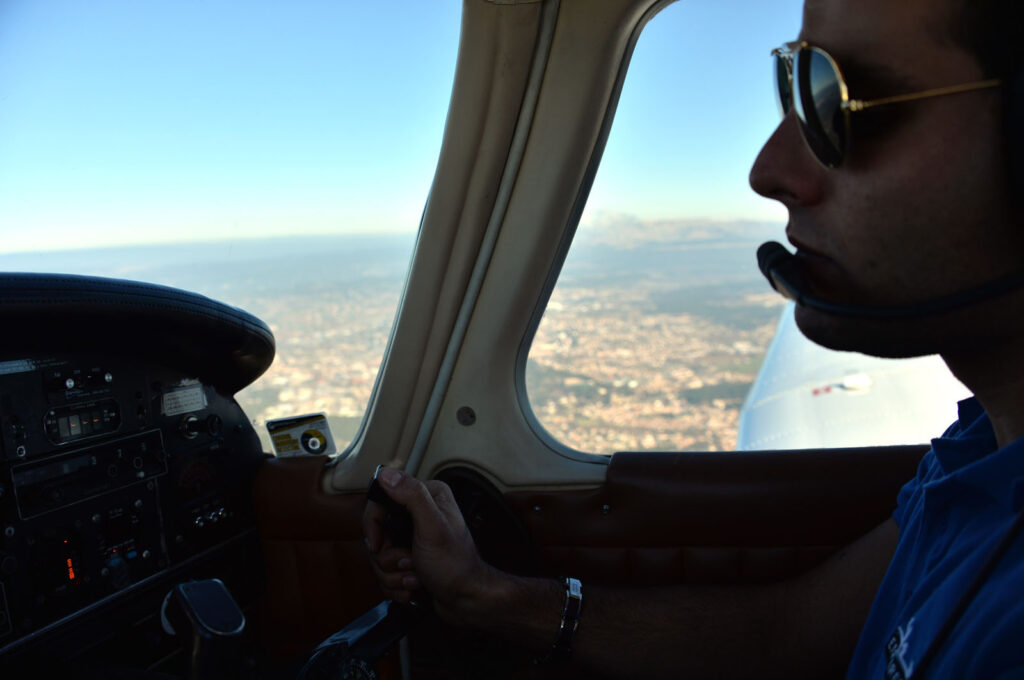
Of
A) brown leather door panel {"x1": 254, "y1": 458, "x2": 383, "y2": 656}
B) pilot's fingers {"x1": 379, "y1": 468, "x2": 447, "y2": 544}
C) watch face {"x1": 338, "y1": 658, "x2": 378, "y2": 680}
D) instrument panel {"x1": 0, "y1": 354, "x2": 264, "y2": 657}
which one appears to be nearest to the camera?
watch face {"x1": 338, "y1": 658, "x2": 378, "y2": 680}

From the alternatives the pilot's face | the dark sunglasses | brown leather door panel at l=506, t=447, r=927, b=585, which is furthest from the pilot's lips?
brown leather door panel at l=506, t=447, r=927, b=585

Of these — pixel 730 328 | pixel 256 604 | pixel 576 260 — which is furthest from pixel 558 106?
pixel 256 604

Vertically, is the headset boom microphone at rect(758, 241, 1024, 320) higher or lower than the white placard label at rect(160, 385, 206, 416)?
higher

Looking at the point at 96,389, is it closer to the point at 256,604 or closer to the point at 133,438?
the point at 133,438

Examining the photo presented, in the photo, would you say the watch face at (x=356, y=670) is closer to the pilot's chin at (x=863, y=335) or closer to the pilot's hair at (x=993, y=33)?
the pilot's chin at (x=863, y=335)

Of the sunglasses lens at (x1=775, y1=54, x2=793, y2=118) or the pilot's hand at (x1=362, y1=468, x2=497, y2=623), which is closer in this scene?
the sunglasses lens at (x1=775, y1=54, x2=793, y2=118)

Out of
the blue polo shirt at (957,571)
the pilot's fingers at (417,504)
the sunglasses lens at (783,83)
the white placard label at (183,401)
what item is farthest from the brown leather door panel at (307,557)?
the sunglasses lens at (783,83)

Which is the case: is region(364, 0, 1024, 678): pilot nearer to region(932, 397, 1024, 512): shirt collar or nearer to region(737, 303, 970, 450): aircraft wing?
region(932, 397, 1024, 512): shirt collar
